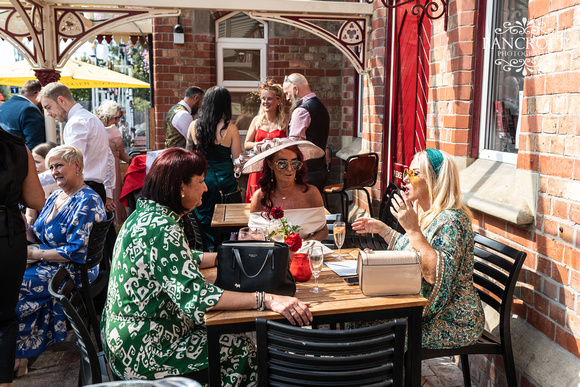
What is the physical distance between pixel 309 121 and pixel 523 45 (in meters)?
2.44

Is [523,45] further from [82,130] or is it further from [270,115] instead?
[82,130]

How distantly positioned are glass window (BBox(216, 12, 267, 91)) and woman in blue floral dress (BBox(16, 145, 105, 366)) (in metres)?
5.06

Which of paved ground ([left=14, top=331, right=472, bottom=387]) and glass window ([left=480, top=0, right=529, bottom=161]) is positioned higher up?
glass window ([left=480, top=0, right=529, bottom=161])

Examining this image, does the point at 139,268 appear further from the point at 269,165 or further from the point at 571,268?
the point at 571,268

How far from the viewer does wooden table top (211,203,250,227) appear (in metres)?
4.03

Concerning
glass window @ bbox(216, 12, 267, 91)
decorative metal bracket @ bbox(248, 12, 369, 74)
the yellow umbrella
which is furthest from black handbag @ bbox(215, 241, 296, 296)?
the yellow umbrella

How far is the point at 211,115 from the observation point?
5.15 metres

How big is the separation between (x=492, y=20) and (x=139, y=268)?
8.97 feet

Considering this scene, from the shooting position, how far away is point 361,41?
6.27m

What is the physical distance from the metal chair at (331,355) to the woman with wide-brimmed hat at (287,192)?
67.1 inches

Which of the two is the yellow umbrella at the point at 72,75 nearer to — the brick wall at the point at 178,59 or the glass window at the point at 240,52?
the brick wall at the point at 178,59

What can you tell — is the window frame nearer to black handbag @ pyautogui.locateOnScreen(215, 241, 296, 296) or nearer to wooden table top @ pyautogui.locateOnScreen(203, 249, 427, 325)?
wooden table top @ pyautogui.locateOnScreen(203, 249, 427, 325)

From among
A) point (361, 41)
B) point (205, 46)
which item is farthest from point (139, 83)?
point (361, 41)

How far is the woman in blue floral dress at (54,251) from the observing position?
3.46 metres
